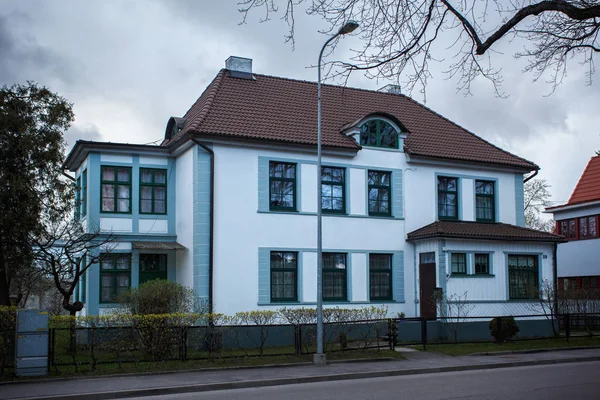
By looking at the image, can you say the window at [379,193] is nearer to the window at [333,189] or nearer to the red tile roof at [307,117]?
the window at [333,189]

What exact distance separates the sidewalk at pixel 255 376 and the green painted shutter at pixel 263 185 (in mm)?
7216

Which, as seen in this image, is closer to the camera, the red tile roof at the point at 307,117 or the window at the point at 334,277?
the red tile roof at the point at 307,117

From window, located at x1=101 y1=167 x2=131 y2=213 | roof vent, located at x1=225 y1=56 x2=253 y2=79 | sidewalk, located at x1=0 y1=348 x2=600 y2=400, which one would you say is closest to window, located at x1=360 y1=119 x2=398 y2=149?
roof vent, located at x1=225 y1=56 x2=253 y2=79

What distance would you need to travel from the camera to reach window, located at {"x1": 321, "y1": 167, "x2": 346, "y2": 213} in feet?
82.5

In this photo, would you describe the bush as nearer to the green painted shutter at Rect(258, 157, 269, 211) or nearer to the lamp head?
the green painted shutter at Rect(258, 157, 269, 211)

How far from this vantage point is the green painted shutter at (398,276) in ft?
85.3

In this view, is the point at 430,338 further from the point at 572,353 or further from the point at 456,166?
the point at 456,166

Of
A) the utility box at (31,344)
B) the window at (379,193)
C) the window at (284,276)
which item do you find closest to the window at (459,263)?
the window at (379,193)

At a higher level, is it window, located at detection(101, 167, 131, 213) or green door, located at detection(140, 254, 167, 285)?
window, located at detection(101, 167, 131, 213)

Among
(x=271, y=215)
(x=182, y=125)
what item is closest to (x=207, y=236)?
(x=271, y=215)

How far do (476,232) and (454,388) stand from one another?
495 inches

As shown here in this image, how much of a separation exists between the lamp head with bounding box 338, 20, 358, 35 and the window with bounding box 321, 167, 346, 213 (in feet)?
49.1

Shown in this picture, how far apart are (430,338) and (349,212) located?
5417mm

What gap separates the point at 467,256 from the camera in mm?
25516
